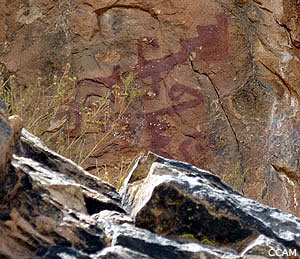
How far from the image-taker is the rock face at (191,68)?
14.9 feet

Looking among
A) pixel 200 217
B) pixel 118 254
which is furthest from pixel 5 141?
pixel 200 217

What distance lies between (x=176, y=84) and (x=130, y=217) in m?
2.53

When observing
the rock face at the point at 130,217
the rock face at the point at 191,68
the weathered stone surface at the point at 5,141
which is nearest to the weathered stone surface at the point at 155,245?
the rock face at the point at 130,217

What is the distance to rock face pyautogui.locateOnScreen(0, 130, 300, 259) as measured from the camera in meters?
1.80

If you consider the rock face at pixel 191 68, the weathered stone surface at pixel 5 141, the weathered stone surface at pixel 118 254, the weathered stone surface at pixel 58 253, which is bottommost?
the rock face at pixel 191 68

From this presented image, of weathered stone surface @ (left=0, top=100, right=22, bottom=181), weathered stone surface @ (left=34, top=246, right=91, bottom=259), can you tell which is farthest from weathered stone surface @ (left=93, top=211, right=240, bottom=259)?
weathered stone surface @ (left=0, top=100, right=22, bottom=181)

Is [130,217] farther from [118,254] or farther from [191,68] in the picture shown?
[191,68]

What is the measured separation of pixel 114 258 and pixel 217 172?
2.78m

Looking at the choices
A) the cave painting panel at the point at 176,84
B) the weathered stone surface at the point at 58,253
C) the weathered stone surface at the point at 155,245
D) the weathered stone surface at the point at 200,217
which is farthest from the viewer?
the cave painting panel at the point at 176,84

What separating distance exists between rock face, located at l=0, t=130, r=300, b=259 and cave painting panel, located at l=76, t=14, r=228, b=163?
7.14 feet

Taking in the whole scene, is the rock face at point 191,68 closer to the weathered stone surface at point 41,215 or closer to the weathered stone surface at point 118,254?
the weathered stone surface at point 41,215

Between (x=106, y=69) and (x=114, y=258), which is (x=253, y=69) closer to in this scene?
(x=106, y=69)

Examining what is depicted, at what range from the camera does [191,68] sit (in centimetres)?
461

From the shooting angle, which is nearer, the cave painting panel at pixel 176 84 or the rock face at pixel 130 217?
the rock face at pixel 130 217
